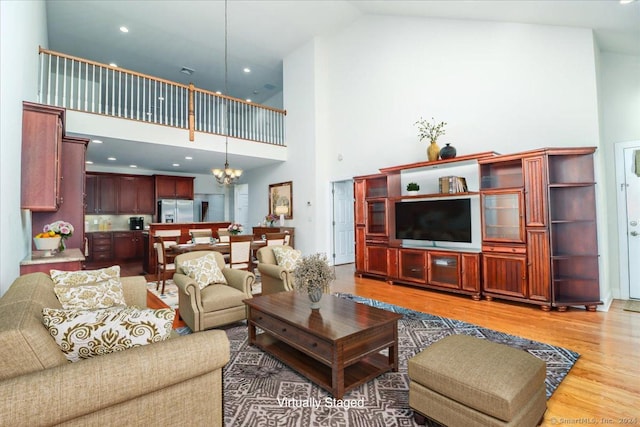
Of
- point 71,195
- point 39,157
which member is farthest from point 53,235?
point 71,195

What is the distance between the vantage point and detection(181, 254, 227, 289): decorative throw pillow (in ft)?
11.4

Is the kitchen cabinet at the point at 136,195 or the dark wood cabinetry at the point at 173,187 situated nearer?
the kitchen cabinet at the point at 136,195

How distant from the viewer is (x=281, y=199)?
8320 millimetres

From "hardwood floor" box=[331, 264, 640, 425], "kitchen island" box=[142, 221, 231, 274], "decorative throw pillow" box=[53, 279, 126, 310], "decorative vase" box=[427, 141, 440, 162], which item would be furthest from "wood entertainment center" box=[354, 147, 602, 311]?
"kitchen island" box=[142, 221, 231, 274]

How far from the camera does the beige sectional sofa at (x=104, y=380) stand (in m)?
1.03

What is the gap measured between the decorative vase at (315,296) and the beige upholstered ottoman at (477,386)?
983 mm

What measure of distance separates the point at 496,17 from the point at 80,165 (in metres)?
6.53

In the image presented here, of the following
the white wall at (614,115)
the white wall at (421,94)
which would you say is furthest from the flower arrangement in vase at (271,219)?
the white wall at (614,115)

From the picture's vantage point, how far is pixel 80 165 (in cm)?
446

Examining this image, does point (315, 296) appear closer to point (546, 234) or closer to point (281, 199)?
point (546, 234)

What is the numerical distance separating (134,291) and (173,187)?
7.64 m

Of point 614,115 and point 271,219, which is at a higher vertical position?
point 614,115

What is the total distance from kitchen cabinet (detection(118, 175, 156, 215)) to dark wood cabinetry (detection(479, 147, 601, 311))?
29.5ft

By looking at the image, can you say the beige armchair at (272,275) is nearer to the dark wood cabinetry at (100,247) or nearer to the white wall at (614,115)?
the white wall at (614,115)
